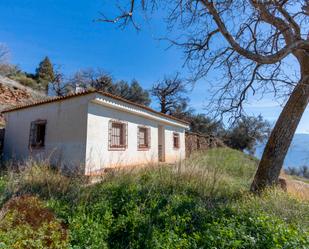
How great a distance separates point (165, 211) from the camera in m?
4.46

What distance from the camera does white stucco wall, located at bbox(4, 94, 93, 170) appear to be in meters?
8.23

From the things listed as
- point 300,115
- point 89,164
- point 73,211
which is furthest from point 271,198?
point 89,164

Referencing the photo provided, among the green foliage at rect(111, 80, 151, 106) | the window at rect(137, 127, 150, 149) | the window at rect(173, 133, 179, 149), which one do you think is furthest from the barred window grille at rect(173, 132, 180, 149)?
the green foliage at rect(111, 80, 151, 106)

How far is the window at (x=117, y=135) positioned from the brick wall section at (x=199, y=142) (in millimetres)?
9541

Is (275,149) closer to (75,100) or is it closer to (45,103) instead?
(75,100)

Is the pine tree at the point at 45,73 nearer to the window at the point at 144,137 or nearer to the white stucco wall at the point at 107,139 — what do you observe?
the window at the point at 144,137

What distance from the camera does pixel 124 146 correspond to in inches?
394

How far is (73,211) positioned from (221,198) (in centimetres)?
345

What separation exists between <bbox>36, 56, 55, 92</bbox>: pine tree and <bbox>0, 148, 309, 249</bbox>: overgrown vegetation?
A: 955 inches

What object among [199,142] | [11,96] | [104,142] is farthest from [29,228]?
[199,142]

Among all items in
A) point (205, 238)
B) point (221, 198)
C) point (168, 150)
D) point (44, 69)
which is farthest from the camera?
point (44, 69)

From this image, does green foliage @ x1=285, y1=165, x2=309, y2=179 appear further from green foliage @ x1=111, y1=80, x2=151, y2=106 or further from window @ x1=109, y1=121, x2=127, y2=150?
window @ x1=109, y1=121, x2=127, y2=150

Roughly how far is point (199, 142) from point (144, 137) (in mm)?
11282

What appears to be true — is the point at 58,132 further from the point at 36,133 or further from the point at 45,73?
the point at 45,73
